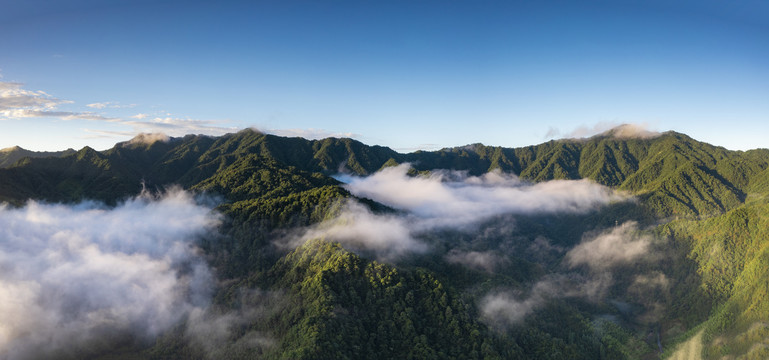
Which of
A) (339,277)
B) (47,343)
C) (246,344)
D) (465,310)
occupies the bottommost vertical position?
(47,343)

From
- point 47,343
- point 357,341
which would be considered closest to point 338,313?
point 357,341

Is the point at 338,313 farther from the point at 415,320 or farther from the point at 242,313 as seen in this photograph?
the point at 242,313

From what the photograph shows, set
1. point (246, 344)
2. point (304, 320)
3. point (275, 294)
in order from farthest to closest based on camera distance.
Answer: point (275, 294)
point (246, 344)
point (304, 320)

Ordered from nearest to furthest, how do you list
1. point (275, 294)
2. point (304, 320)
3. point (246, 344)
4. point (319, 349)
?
point (319, 349), point (304, 320), point (246, 344), point (275, 294)

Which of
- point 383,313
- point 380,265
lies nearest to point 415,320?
point 383,313

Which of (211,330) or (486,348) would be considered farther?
(211,330)

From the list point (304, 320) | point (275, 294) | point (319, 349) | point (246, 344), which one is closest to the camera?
point (319, 349)

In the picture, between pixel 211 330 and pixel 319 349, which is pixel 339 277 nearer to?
pixel 319 349

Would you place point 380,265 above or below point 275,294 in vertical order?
above

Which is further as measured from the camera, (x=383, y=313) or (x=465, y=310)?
(x=465, y=310)
